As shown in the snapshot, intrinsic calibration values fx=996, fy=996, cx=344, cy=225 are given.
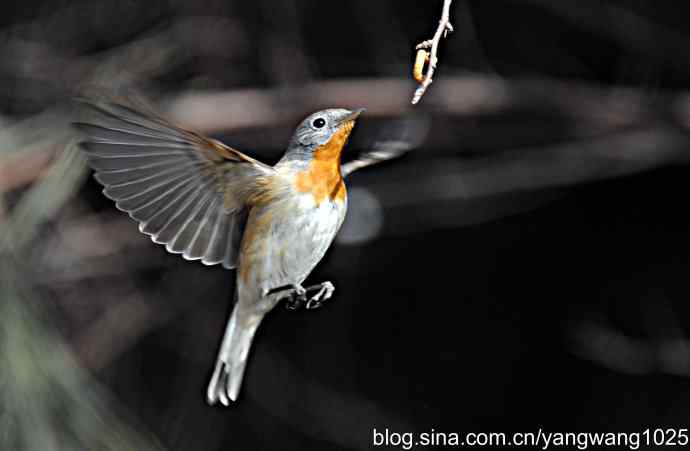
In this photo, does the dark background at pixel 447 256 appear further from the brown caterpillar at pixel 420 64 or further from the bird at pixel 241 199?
the brown caterpillar at pixel 420 64

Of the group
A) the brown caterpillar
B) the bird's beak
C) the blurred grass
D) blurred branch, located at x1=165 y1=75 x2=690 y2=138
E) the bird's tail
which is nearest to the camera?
the brown caterpillar

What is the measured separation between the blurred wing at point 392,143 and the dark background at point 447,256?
5.40 feet

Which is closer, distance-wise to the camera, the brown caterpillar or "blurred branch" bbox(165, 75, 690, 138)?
the brown caterpillar

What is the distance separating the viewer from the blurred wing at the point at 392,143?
107cm

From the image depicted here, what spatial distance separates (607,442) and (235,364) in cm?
201

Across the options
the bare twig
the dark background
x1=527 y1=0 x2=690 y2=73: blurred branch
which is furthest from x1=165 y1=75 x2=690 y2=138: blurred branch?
the bare twig

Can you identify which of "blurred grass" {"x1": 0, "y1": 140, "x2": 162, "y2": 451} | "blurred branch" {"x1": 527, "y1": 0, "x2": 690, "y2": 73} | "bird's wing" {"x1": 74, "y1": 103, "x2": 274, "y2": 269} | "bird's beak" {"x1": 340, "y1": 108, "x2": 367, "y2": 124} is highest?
"blurred branch" {"x1": 527, "y1": 0, "x2": 690, "y2": 73}

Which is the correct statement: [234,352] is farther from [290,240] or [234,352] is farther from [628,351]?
[628,351]

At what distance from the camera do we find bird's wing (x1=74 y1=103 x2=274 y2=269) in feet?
3.04

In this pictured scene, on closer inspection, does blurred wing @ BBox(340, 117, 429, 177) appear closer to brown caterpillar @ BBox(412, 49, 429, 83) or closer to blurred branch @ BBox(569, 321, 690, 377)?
brown caterpillar @ BBox(412, 49, 429, 83)

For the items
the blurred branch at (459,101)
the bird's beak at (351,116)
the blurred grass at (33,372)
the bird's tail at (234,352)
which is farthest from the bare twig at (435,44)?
the blurred branch at (459,101)

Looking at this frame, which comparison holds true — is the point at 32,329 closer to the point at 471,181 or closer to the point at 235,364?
the point at 235,364

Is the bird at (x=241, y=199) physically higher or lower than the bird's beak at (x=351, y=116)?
lower

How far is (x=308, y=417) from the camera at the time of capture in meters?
2.95
